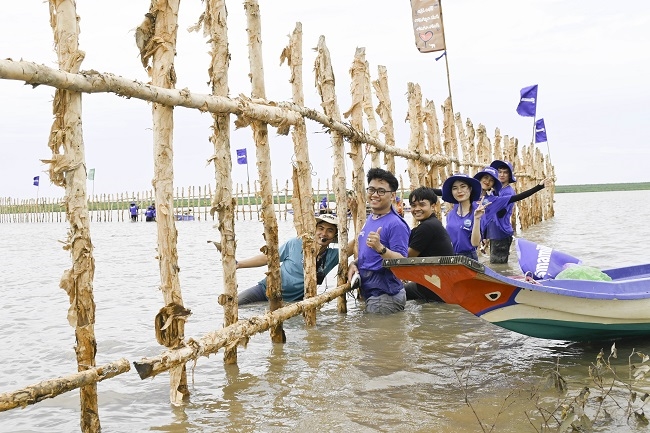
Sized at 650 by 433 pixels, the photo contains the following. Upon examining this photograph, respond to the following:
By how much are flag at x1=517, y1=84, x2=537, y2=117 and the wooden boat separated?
9327 mm

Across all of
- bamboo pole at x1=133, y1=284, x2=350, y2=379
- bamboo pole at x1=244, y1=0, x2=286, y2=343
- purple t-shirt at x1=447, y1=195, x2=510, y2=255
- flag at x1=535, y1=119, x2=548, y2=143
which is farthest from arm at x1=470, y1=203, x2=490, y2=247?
flag at x1=535, y1=119, x2=548, y2=143

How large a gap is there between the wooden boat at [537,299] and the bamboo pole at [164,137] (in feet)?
4.81

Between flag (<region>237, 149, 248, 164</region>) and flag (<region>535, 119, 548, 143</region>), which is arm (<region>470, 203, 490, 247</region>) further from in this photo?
flag (<region>237, 149, 248, 164</region>)

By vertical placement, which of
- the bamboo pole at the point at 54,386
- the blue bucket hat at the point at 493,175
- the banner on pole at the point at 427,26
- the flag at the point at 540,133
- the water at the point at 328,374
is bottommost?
the water at the point at 328,374

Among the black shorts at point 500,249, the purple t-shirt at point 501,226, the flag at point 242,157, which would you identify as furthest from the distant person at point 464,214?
the flag at point 242,157

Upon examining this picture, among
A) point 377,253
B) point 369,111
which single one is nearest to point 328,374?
→ point 377,253

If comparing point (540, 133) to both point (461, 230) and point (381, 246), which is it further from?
point (381, 246)

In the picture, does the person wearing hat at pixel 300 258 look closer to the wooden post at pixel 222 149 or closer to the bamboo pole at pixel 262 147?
the bamboo pole at pixel 262 147

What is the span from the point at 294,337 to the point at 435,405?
2.32 meters

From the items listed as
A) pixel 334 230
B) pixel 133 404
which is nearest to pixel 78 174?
pixel 133 404

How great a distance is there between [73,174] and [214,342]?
4.65 feet

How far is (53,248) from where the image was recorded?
20.4 metres

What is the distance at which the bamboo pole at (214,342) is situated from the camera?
3.44 metres

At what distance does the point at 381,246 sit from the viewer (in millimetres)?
6051
